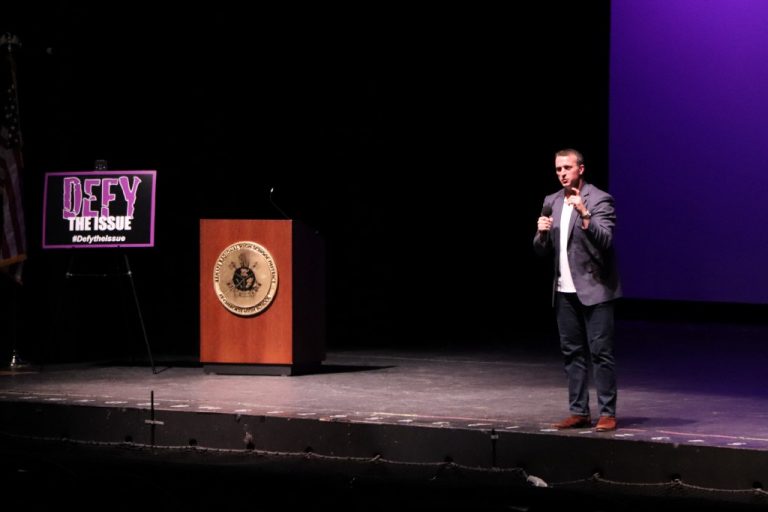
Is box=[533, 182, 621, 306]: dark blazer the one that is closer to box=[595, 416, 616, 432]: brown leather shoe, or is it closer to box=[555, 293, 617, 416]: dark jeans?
box=[555, 293, 617, 416]: dark jeans

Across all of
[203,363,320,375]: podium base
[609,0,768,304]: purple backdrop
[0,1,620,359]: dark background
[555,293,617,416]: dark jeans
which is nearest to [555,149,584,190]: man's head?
[555,293,617,416]: dark jeans

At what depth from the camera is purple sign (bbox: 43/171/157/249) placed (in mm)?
7625

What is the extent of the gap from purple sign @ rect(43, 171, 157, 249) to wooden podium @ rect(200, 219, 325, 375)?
0.43 meters

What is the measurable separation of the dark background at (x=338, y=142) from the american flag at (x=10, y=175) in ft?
3.83

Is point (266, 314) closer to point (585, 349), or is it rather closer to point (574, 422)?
point (585, 349)

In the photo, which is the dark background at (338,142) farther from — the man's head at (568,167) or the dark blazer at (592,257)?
the man's head at (568,167)

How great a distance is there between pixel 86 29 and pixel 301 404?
466 cm

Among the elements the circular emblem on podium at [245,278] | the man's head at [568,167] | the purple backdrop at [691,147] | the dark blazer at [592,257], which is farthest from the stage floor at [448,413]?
the purple backdrop at [691,147]

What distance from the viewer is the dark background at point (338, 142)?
9.74 m

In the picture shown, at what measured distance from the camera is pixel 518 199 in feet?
38.0

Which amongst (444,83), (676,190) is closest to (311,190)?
(444,83)

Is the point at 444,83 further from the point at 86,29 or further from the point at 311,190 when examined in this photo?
the point at 86,29

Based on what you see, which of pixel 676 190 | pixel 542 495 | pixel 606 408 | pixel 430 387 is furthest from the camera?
pixel 676 190

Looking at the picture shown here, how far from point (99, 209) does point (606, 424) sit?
3.73m
